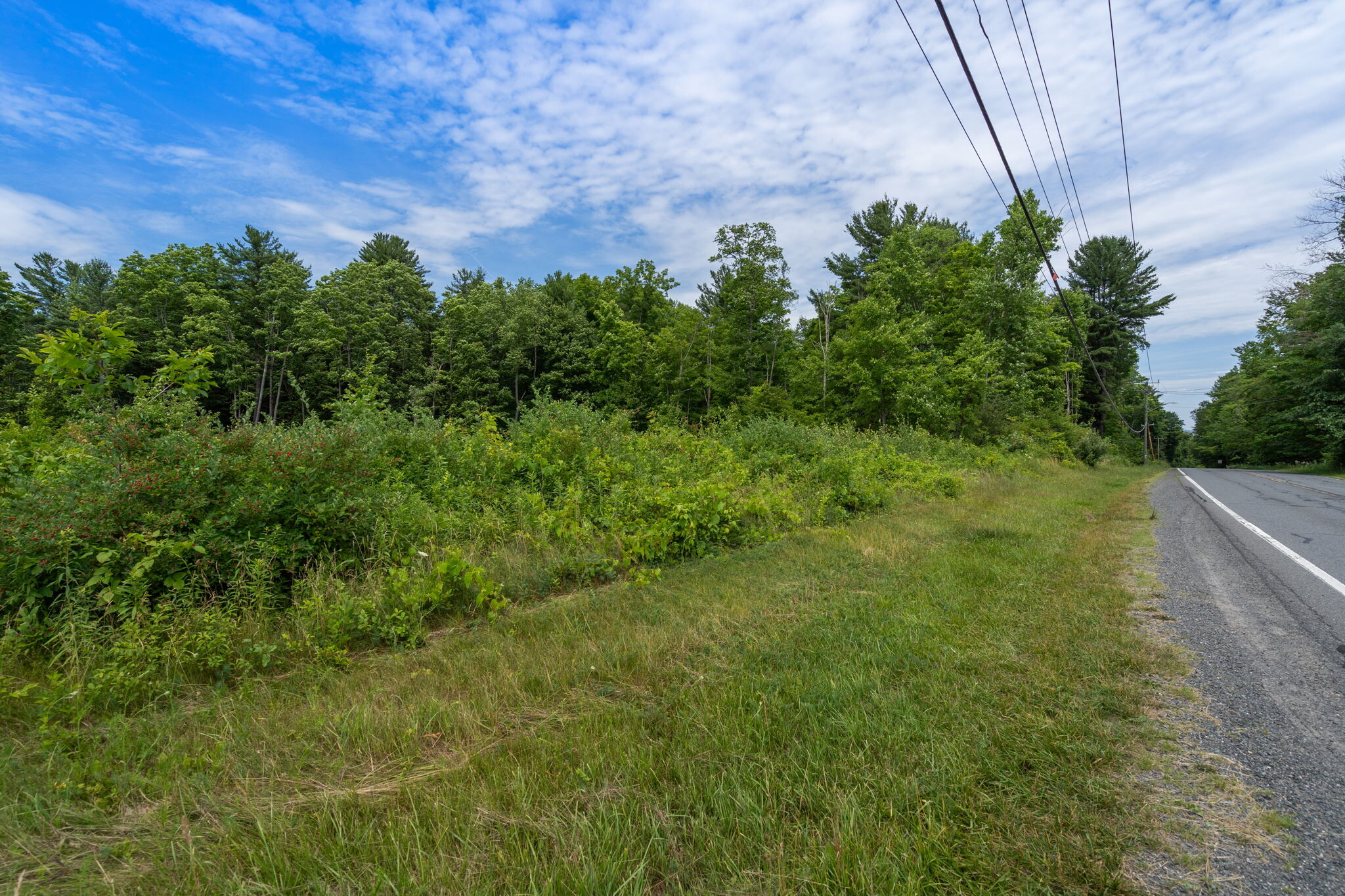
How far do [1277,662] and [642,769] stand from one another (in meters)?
4.43

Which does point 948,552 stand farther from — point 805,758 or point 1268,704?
point 805,758

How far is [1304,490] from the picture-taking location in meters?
14.8

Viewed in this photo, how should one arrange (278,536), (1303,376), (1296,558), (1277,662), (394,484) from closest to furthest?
1. (1277,662)
2. (278,536)
3. (1296,558)
4. (394,484)
5. (1303,376)

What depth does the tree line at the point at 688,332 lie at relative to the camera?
25.7m

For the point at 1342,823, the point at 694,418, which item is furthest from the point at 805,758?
the point at 694,418

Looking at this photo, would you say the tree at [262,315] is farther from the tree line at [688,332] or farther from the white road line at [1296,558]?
the white road line at [1296,558]

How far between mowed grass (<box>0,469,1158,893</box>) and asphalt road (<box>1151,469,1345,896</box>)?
400 mm

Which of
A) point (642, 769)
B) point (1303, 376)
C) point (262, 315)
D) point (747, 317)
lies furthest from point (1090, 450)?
point (262, 315)

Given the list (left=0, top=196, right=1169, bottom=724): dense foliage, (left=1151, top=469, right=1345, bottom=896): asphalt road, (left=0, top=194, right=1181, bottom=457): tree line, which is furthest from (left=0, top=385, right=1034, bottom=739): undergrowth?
(left=0, top=194, right=1181, bottom=457): tree line

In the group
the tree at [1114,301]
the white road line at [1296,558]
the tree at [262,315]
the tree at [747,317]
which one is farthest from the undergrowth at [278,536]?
the tree at [1114,301]

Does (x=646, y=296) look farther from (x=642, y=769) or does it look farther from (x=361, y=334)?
(x=642, y=769)

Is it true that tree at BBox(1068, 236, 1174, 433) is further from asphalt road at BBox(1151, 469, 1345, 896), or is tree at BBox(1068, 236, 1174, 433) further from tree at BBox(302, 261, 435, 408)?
tree at BBox(302, 261, 435, 408)

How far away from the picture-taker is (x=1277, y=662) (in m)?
3.61

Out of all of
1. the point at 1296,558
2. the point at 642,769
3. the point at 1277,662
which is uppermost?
the point at 1296,558
